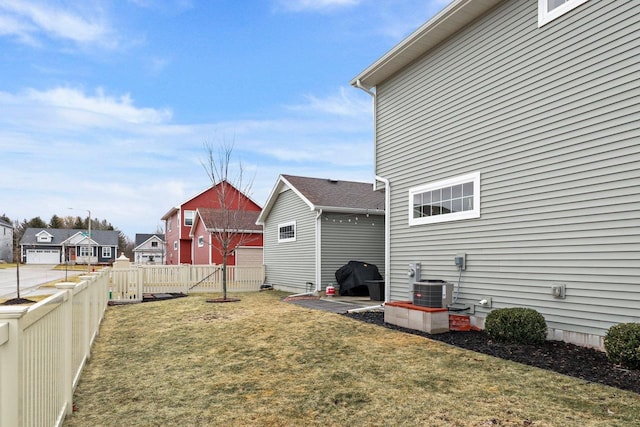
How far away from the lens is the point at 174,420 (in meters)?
3.81

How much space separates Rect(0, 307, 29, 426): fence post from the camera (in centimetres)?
179

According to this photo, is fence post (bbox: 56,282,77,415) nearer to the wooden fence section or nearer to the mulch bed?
the mulch bed

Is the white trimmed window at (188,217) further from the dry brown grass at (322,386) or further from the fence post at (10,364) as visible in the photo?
the fence post at (10,364)

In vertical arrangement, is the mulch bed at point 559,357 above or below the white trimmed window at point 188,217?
below

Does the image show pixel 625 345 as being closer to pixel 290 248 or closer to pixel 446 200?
pixel 446 200

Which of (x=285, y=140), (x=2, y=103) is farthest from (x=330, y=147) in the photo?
(x=2, y=103)

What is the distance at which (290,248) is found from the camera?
54.1 ft

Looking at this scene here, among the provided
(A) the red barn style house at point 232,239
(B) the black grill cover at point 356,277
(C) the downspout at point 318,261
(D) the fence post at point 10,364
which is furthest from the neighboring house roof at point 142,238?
(D) the fence post at point 10,364

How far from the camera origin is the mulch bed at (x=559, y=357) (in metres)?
4.52

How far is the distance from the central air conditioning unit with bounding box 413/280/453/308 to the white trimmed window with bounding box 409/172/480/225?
1454mm

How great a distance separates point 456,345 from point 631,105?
3984mm

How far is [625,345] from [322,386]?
11.0 feet

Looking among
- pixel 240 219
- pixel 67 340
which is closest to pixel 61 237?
pixel 240 219

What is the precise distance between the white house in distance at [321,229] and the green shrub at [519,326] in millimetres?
8360
